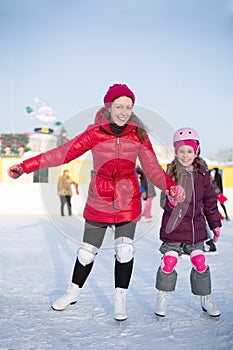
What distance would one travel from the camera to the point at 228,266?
395 cm

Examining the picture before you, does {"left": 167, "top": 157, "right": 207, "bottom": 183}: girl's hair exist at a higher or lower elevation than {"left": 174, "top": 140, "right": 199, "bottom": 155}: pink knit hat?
→ lower

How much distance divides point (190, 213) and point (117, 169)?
1.56 feet

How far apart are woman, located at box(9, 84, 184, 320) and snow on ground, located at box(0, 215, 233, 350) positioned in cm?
21

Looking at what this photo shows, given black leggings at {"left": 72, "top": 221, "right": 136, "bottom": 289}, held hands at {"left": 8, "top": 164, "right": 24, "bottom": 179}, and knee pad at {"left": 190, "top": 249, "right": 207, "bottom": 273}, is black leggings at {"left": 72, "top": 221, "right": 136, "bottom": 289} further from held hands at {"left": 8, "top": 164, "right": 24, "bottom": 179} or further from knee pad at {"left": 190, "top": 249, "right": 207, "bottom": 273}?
held hands at {"left": 8, "top": 164, "right": 24, "bottom": 179}

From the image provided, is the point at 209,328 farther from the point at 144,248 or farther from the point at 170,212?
the point at 144,248

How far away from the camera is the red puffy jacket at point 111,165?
86.9 inches

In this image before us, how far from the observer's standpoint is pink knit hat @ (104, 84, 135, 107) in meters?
2.22

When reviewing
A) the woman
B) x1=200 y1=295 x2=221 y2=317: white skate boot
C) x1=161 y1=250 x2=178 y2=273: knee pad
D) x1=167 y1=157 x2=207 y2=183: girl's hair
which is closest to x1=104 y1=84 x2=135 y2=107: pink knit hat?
the woman

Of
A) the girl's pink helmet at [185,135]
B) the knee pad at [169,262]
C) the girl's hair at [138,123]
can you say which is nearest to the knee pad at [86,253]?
the knee pad at [169,262]

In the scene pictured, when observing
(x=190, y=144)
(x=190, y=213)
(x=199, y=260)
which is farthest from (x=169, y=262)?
(x=190, y=144)

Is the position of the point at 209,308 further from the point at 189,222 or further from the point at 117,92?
the point at 117,92

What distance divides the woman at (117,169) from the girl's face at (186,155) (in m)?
0.18

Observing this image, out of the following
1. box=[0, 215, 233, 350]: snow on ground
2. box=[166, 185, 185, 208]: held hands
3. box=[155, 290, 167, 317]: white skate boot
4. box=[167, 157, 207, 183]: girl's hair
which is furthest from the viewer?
box=[167, 157, 207, 183]: girl's hair

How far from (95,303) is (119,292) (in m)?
0.34
